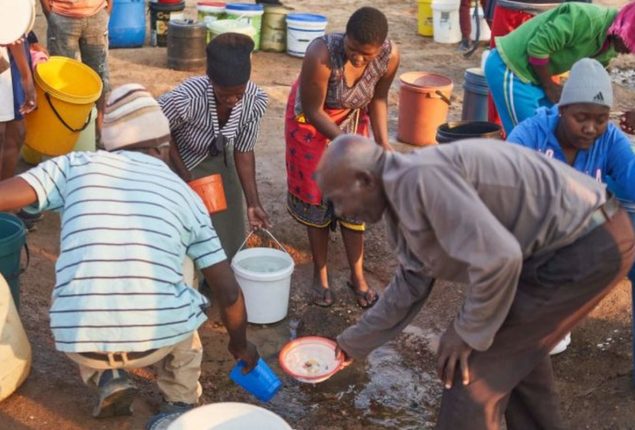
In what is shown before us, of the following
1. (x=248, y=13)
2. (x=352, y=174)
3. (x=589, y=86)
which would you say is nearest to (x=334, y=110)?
(x=589, y=86)

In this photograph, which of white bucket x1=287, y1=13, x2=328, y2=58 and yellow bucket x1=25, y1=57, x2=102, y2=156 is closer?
yellow bucket x1=25, y1=57, x2=102, y2=156

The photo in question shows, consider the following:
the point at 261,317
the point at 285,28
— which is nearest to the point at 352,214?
the point at 261,317

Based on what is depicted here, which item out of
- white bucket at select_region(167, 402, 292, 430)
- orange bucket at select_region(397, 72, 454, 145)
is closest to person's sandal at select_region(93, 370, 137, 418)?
white bucket at select_region(167, 402, 292, 430)

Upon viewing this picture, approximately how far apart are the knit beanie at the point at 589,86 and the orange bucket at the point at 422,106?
11.9ft

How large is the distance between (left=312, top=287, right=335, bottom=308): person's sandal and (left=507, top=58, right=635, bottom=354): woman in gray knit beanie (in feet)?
5.11

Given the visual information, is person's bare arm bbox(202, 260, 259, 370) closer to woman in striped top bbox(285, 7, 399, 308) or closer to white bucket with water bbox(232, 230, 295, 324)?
white bucket with water bbox(232, 230, 295, 324)

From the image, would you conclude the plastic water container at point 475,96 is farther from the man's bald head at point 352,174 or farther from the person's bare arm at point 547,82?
the man's bald head at point 352,174

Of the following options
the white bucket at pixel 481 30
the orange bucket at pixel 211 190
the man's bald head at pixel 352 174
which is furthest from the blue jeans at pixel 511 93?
the white bucket at pixel 481 30

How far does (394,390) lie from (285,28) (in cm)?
700

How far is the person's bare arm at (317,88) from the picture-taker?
13.8 feet

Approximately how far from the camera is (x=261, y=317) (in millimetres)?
4477

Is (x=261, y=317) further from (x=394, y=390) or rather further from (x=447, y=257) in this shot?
(x=447, y=257)

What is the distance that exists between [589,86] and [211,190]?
6.08 feet

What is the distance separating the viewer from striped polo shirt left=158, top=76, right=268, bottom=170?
414cm
